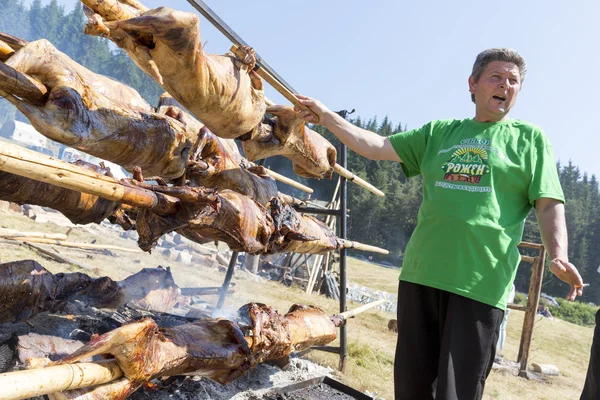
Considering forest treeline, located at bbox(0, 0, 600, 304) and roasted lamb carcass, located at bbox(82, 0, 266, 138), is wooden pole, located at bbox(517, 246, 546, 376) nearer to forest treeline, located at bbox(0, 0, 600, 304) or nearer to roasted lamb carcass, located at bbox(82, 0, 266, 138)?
roasted lamb carcass, located at bbox(82, 0, 266, 138)

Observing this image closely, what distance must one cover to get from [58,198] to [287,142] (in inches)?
70.2

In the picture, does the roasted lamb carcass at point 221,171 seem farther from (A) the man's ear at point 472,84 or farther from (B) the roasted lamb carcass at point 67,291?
(A) the man's ear at point 472,84

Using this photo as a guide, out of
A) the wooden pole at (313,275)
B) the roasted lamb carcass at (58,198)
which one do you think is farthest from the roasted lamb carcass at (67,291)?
the wooden pole at (313,275)

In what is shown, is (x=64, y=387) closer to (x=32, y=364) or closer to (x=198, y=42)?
(x=32, y=364)

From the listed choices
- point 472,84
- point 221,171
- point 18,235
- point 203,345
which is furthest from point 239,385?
point 18,235

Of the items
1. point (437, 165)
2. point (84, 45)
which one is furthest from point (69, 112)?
point (84, 45)

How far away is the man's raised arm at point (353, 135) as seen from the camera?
284 cm

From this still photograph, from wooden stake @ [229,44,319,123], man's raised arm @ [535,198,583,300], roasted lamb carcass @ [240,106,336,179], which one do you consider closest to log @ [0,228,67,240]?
roasted lamb carcass @ [240,106,336,179]

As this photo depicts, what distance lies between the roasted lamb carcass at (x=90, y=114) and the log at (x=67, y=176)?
1.64 ft

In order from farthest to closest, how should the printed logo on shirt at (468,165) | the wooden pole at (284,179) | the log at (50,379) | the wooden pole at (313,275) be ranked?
1. the wooden pole at (313,275)
2. the wooden pole at (284,179)
3. the printed logo on shirt at (468,165)
4. the log at (50,379)

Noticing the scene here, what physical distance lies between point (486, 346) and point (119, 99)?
2.56 m

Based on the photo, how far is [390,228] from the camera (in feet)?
185

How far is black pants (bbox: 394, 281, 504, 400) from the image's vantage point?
2.23 metres

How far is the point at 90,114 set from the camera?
7.23 feet
